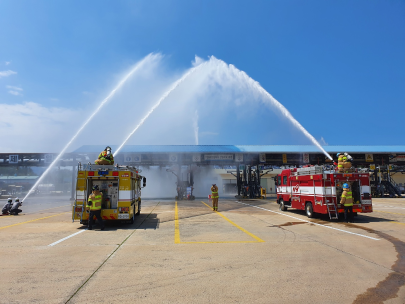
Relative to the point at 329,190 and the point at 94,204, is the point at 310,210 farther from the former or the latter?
the point at 94,204

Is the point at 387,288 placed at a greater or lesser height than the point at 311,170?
lesser

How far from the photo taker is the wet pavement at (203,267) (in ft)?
14.7

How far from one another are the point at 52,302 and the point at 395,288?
5572 millimetres

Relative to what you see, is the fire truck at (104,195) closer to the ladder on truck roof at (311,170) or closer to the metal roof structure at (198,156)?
the ladder on truck roof at (311,170)

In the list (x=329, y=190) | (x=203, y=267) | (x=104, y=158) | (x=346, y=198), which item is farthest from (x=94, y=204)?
(x=346, y=198)

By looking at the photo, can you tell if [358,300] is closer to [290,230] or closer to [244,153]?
[290,230]

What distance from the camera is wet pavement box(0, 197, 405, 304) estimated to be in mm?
4488

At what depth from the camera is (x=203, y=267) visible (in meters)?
6.05

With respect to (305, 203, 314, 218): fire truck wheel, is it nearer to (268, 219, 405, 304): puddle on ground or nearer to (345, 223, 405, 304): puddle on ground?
(268, 219, 405, 304): puddle on ground

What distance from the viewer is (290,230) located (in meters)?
11.2

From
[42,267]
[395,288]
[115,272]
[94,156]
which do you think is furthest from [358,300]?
[94,156]

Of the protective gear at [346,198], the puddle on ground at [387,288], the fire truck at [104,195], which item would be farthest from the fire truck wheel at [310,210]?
the fire truck at [104,195]

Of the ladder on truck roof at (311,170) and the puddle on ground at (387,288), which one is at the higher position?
the ladder on truck roof at (311,170)

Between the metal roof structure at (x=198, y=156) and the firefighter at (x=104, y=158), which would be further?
the metal roof structure at (x=198, y=156)
